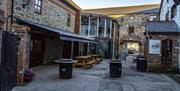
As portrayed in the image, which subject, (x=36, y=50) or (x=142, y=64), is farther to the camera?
(x=36, y=50)

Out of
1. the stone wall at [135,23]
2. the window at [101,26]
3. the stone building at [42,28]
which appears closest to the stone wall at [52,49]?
the stone building at [42,28]

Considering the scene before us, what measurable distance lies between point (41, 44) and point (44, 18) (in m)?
1.97

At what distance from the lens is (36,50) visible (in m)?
16.0

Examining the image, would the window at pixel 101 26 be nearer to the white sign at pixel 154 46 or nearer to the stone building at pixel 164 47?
the stone building at pixel 164 47

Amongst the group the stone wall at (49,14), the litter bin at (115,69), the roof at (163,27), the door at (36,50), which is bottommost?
the litter bin at (115,69)

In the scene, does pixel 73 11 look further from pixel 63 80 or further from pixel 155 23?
pixel 63 80

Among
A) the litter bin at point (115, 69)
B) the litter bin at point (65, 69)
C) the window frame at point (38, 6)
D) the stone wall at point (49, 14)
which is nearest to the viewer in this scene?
the litter bin at point (65, 69)

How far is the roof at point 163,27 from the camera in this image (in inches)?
602

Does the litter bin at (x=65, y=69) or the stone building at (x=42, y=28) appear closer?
the stone building at (x=42, y=28)

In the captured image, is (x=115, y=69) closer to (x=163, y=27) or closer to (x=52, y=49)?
(x=163, y=27)

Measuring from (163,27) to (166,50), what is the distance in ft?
5.29

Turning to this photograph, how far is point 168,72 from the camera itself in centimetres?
1496

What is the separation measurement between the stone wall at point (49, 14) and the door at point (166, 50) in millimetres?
8353

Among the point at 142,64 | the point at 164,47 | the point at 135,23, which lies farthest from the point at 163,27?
the point at 135,23
